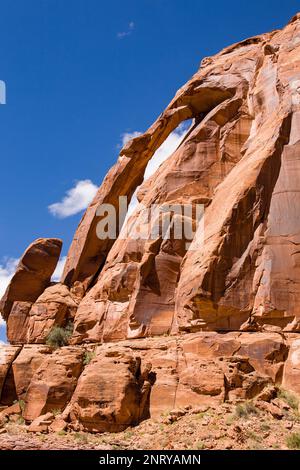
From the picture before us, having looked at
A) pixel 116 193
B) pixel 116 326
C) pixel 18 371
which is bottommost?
pixel 18 371

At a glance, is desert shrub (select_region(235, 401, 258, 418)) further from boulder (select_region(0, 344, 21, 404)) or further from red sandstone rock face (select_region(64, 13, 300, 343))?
boulder (select_region(0, 344, 21, 404))

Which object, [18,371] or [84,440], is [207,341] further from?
[18,371]

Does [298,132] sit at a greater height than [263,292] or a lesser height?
greater

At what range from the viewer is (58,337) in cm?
3497

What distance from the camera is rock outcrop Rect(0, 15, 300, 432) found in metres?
23.4

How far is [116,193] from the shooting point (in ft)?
132

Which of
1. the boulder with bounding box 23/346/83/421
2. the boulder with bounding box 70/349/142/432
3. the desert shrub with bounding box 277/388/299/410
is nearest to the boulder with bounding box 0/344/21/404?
the boulder with bounding box 23/346/83/421

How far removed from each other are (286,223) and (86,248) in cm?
1726

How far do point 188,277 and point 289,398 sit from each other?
753 centimetres

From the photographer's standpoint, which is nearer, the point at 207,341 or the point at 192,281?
the point at 207,341

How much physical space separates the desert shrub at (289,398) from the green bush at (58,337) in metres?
15.3

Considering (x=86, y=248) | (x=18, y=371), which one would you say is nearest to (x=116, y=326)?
(x=18, y=371)
